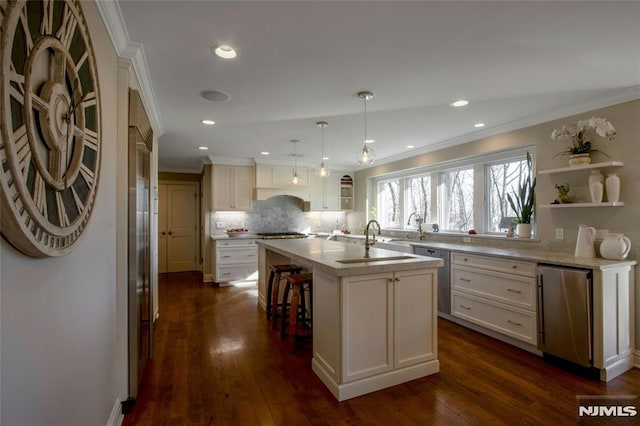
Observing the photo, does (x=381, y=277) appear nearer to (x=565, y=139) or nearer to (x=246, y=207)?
(x=565, y=139)

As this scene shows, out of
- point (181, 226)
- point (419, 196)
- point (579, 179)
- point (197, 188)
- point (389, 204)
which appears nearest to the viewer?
point (579, 179)

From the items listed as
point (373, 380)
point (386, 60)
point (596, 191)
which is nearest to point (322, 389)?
point (373, 380)

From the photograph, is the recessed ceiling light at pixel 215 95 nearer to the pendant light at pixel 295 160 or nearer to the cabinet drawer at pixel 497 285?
the pendant light at pixel 295 160

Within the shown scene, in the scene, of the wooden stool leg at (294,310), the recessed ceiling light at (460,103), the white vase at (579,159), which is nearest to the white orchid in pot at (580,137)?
the white vase at (579,159)

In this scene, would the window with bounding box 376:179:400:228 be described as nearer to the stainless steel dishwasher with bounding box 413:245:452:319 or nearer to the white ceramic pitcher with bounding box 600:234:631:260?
the stainless steel dishwasher with bounding box 413:245:452:319

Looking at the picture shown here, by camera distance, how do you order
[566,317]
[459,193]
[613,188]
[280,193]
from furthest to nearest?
[280,193], [459,193], [613,188], [566,317]

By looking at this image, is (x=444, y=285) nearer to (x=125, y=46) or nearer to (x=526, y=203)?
(x=526, y=203)

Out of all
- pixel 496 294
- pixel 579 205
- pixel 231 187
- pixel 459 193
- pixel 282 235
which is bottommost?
pixel 496 294

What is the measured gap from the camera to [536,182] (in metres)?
3.45

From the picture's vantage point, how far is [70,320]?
1.21 meters

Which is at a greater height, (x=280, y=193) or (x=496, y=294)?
(x=280, y=193)

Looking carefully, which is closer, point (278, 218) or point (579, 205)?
point (579, 205)

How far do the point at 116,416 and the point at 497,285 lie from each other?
11.0 ft

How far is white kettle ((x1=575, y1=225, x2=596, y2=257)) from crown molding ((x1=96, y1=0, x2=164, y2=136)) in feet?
12.9
